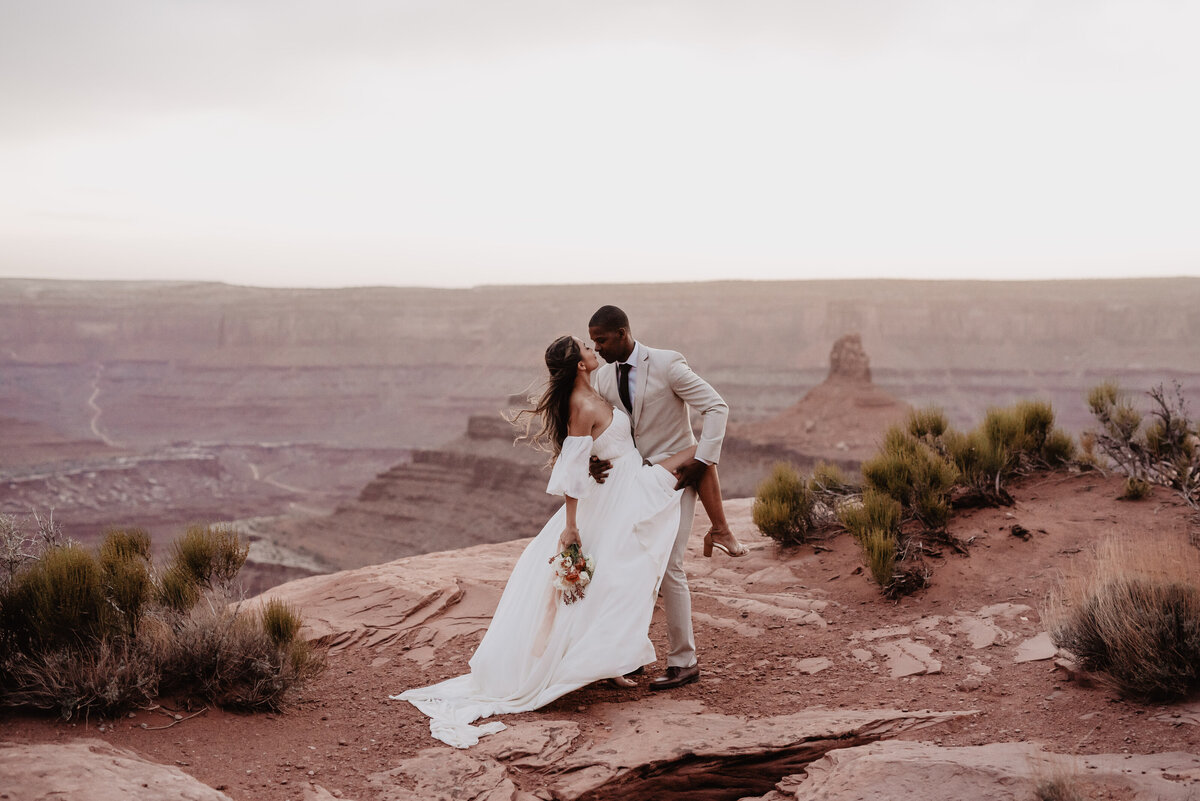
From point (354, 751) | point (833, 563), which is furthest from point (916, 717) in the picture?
point (833, 563)

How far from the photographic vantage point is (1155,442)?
26.8 feet

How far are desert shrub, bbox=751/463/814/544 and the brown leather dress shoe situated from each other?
2.95m

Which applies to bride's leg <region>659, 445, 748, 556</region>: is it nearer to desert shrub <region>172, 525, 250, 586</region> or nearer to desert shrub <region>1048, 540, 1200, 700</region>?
desert shrub <region>1048, 540, 1200, 700</region>

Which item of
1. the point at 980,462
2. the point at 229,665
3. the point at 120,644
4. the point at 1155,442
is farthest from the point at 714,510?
the point at 1155,442

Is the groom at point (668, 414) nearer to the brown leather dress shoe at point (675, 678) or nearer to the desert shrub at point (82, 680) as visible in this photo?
the brown leather dress shoe at point (675, 678)

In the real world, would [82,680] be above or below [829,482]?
below

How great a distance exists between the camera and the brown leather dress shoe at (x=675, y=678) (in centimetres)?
502

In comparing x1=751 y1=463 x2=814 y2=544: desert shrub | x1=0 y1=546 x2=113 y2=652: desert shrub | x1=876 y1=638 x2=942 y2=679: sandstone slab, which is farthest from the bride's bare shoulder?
x1=751 y1=463 x2=814 y2=544: desert shrub

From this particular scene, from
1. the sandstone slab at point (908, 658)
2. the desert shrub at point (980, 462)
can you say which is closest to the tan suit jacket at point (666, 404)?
the sandstone slab at point (908, 658)

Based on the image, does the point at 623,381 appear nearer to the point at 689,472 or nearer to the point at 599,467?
the point at 599,467

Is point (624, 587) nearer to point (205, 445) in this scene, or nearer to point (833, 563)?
point (833, 563)

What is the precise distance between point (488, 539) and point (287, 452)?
3387 centimetres

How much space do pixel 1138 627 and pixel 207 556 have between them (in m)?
5.51

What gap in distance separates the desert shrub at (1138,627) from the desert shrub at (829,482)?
12.0 ft
